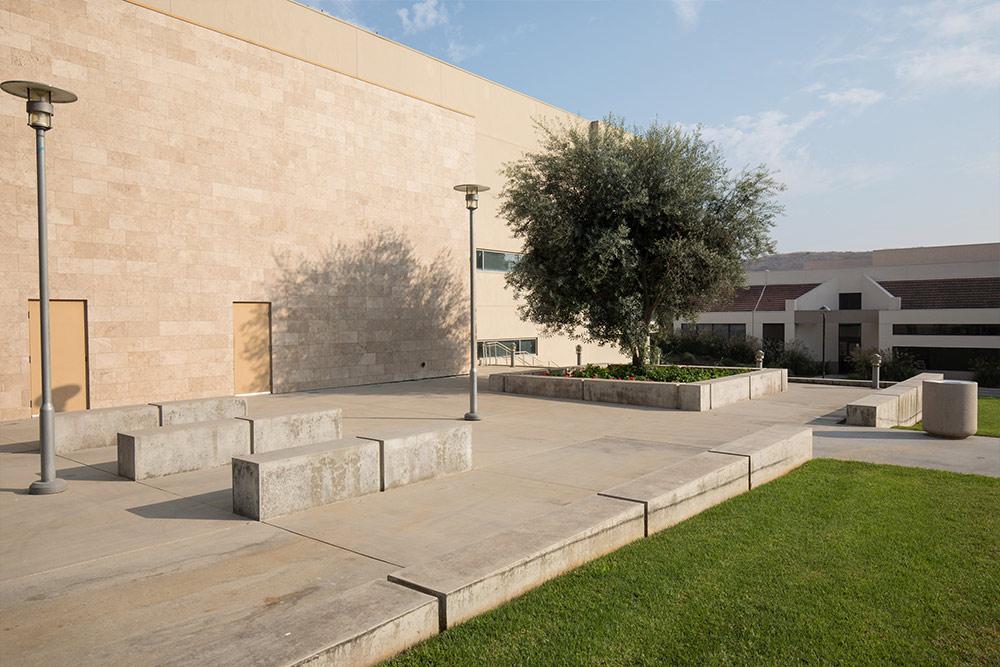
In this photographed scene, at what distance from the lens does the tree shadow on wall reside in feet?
63.3

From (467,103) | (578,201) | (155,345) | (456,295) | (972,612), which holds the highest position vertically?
(467,103)

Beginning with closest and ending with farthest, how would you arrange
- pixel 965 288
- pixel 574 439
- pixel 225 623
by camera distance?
pixel 225 623, pixel 574 439, pixel 965 288

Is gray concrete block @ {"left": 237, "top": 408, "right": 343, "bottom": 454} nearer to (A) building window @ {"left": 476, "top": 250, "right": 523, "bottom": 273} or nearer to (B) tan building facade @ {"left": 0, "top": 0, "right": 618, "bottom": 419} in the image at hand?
(B) tan building facade @ {"left": 0, "top": 0, "right": 618, "bottom": 419}

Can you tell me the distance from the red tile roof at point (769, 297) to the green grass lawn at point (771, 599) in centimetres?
4634

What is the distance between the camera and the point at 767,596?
16.1 feet

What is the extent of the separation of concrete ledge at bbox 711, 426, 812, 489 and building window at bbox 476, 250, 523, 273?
58.9 feet

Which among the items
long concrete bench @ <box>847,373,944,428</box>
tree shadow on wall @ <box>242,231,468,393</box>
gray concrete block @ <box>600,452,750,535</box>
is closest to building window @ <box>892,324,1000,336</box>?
long concrete bench @ <box>847,373,944,428</box>

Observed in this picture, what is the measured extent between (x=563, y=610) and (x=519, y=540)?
2.49 ft

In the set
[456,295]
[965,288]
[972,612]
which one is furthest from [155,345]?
[965,288]

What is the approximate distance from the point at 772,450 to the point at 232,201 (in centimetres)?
1489

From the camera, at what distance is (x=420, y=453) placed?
834 centimetres

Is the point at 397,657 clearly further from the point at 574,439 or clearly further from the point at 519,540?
the point at 574,439

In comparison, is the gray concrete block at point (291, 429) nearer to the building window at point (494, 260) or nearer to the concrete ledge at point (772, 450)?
the concrete ledge at point (772, 450)

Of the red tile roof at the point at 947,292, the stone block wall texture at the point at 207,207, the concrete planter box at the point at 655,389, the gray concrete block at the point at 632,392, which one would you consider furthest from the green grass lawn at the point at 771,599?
the red tile roof at the point at 947,292
